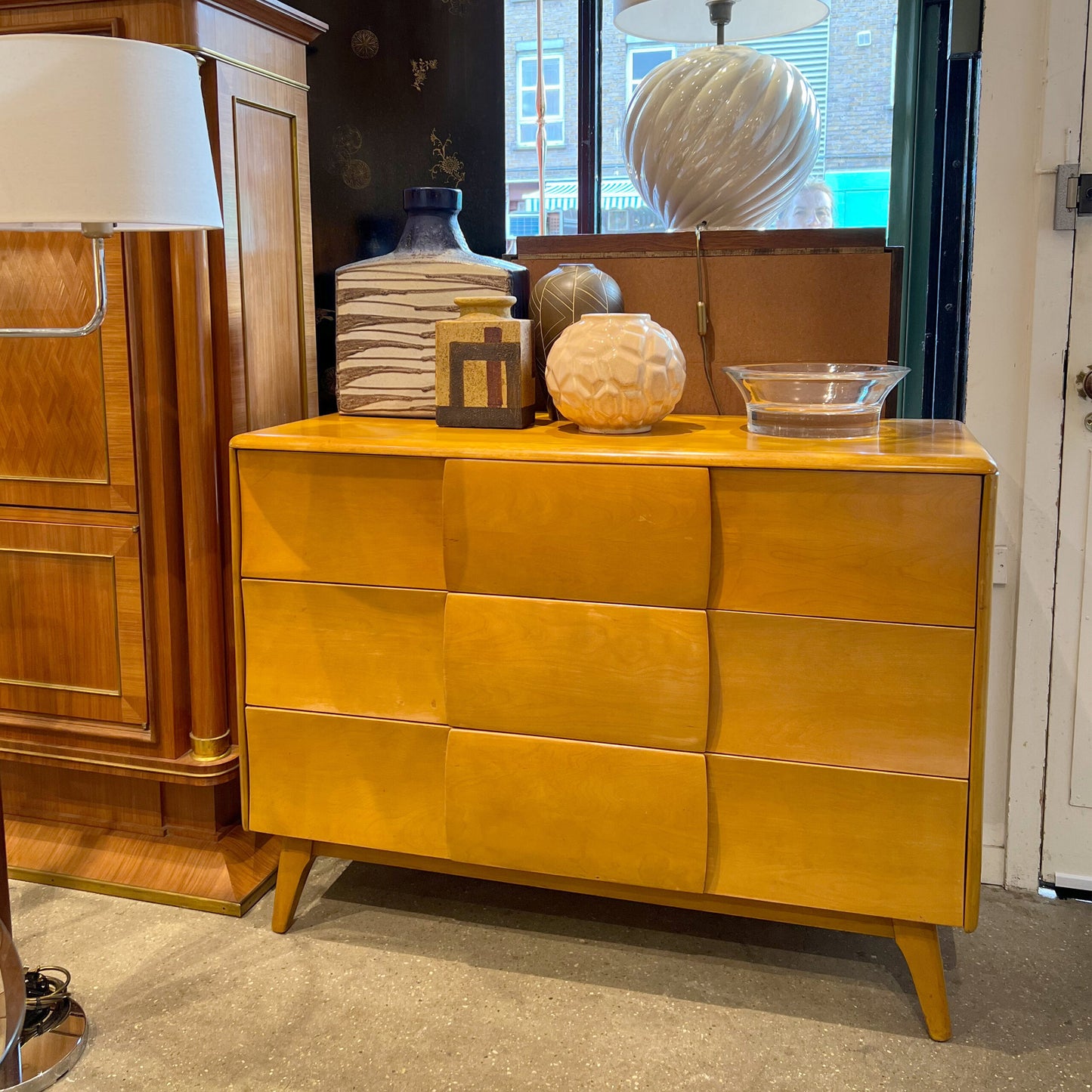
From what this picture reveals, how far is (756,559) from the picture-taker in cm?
142

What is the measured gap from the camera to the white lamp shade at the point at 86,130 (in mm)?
1178

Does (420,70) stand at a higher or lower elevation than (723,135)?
higher

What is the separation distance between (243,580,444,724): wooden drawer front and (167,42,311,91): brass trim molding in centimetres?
84

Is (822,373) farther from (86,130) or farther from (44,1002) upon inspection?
(44,1002)

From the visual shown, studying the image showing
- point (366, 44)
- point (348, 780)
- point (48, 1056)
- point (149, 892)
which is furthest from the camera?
point (366, 44)

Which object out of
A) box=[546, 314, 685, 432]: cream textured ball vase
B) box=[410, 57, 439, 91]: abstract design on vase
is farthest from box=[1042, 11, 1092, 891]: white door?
box=[410, 57, 439, 91]: abstract design on vase

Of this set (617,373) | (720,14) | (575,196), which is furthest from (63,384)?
(720,14)

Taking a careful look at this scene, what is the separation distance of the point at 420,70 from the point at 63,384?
949 millimetres

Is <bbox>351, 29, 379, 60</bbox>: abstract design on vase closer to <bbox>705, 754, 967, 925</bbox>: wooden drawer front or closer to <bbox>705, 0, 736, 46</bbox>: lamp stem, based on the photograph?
<bbox>705, 0, 736, 46</bbox>: lamp stem

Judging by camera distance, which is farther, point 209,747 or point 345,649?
point 209,747

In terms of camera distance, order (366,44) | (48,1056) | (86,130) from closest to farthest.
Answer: (86,130), (48,1056), (366,44)

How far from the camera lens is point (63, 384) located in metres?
1.81

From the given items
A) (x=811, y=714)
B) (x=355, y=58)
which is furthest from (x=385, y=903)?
(x=355, y=58)

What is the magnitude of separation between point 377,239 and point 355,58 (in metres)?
0.35
